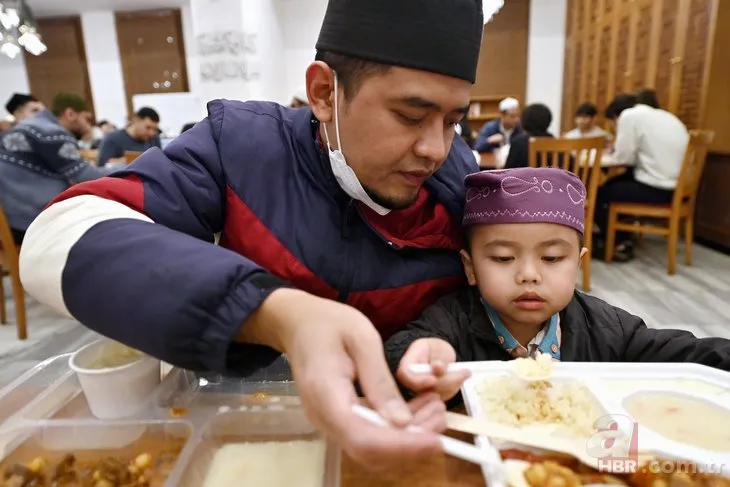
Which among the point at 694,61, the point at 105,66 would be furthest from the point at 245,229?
the point at 105,66

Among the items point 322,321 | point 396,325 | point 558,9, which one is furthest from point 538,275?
point 558,9

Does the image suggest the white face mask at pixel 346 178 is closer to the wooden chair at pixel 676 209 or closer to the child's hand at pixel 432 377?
the child's hand at pixel 432 377

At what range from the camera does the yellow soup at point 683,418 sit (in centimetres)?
71

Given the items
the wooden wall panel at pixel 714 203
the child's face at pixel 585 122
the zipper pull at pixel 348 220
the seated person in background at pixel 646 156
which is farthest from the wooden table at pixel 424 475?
the child's face at pixel 585 122

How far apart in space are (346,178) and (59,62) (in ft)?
31.3

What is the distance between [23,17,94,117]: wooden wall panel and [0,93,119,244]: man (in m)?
6.35

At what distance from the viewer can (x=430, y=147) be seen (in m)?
0.93

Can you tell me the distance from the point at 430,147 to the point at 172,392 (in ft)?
2.09

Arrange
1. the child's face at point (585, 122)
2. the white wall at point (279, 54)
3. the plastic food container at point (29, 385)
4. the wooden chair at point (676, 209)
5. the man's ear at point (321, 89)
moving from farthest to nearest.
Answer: the white wall at point (279, 54), the child's face at point (585, 122), the wooden chair at point (676, 209), the man's ear at point (321, 89), the plastic food container at point (29, 385)

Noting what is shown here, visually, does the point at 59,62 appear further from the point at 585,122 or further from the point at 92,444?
the point at 92,444

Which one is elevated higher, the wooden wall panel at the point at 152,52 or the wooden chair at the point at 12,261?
the wooden wall panel at the point at 152,52

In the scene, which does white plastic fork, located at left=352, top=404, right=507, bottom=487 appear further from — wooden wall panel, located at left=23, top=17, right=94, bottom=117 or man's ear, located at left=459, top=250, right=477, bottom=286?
wooden wall panel, located at left=23, top=17, right=94, bottom=117

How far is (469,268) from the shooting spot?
3.80 feet

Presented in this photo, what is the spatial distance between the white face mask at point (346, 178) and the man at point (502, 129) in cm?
482
